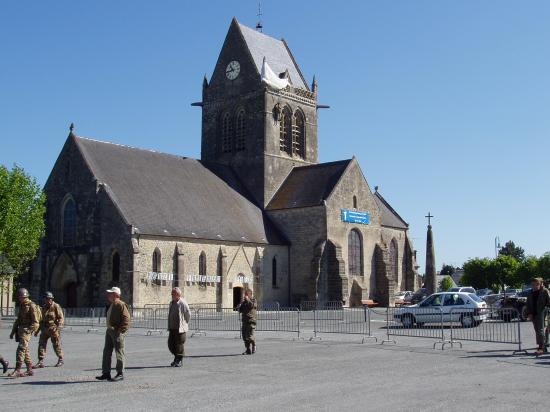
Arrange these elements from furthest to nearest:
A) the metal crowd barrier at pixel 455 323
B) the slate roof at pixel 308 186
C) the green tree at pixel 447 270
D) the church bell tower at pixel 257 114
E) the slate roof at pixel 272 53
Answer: the green tree at pixel 447 270 < the slate roof at pixel 272 53 < the church bell tower at pixel 257 114 < the slate roof at pixel 308 186 < the metal crowd barrier at pixel 455 323

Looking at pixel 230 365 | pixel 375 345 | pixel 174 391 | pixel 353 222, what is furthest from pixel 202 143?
pixel 174 391

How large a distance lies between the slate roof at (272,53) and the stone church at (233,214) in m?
0.11

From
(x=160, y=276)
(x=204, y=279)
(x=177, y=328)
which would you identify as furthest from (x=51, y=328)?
(x=204, y=279)

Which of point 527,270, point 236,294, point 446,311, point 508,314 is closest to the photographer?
point 508,314

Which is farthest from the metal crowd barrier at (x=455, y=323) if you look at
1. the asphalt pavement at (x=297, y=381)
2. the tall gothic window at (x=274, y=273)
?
the tall gothic window at (x=274, y=273)

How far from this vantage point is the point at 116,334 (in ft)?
41.1

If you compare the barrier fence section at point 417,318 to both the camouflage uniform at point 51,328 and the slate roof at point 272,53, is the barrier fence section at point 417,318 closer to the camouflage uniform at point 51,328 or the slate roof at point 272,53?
the camouflage uniform at point 51,328

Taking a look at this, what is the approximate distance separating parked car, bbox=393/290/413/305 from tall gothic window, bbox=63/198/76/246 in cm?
2222

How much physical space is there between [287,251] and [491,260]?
119ft

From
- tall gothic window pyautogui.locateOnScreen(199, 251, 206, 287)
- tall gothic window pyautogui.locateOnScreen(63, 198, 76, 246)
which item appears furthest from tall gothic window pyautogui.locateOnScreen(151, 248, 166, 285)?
tall gothic window pyautogui.locateOnScreen(63, 198, 76, 246)

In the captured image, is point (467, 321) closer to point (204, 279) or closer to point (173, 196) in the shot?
point (204, 279)

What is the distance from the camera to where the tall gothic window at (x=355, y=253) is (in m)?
47.2

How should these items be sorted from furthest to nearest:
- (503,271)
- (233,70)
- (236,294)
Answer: (503,271) → (233,70) → (236,294)

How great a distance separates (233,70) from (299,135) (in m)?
6.95
